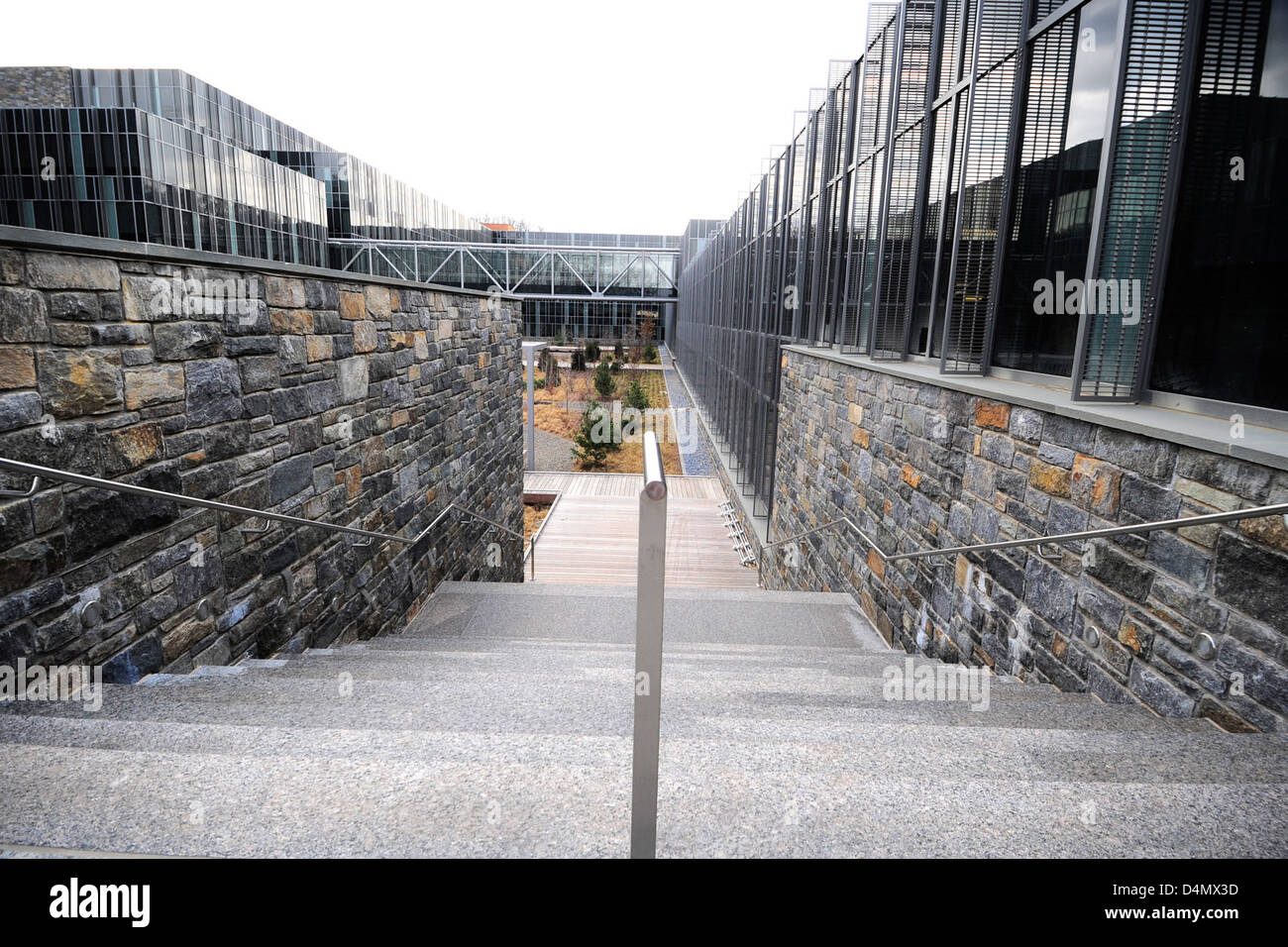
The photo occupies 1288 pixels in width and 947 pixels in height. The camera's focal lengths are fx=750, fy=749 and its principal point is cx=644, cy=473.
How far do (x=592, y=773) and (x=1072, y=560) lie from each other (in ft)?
9.25

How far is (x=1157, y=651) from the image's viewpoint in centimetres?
321

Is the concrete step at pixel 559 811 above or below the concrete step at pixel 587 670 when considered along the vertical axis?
above

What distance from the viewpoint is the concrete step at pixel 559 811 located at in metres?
1.91

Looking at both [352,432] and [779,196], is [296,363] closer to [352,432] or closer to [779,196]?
[352,432]

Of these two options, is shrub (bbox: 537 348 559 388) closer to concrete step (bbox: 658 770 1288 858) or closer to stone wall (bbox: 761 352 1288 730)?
stone wall (bbox: 761 352 1288 730)

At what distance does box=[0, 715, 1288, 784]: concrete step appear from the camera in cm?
243

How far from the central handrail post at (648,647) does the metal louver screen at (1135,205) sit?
136 inches

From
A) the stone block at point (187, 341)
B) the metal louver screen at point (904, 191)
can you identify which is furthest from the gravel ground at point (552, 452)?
the stone block at point (187, 341)

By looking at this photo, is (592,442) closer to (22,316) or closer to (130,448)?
(130,448)

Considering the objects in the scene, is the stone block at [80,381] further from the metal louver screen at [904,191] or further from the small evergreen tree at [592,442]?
the small evergreen tree at [592,442]

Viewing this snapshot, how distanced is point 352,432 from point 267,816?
148 inches

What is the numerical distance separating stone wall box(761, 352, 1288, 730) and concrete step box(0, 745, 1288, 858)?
0.78 m

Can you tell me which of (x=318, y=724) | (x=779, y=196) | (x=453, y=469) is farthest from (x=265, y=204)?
(x=318, y=724)

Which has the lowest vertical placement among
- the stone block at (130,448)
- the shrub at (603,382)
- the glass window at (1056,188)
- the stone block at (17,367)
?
the shrub at (603,382)
